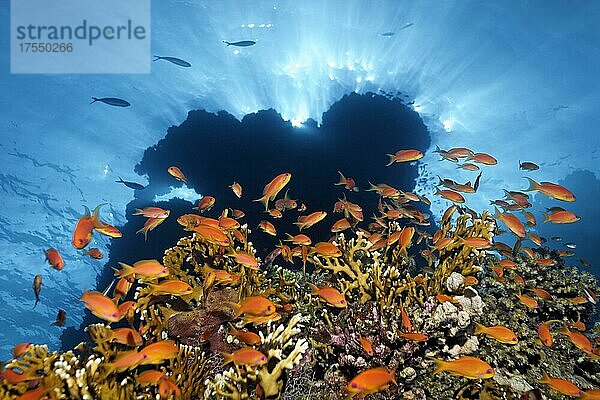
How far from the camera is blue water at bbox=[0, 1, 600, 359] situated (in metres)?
16.7

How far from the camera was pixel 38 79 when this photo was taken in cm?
1772

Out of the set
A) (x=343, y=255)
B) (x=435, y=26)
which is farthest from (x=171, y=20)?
(x=343, y=255)

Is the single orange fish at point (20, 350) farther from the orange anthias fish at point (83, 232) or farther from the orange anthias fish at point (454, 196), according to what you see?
the orange anthias fish at point (454, 196)

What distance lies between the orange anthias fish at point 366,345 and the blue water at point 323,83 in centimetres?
1657

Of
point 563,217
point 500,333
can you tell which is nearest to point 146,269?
A: point 500,333

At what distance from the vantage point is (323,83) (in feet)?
67.8

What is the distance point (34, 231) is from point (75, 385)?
116 feet

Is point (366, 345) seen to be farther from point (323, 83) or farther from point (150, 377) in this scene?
point (323, 83)

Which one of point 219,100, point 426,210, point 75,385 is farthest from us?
point 426,210

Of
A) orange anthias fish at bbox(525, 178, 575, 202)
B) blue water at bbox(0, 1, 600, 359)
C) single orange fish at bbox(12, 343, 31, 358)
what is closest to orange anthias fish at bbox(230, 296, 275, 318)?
single orange fish at bbox(12, 343, 31, 358)

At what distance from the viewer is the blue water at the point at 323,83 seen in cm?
1667

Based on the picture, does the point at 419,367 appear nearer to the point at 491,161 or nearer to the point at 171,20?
the point at 491,161

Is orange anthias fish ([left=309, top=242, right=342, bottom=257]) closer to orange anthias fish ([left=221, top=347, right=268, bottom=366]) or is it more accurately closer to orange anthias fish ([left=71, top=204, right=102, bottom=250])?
orange anthias fish ([left=221, top=347, right=268, bottom=366])

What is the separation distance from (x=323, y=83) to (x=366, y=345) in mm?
18867
